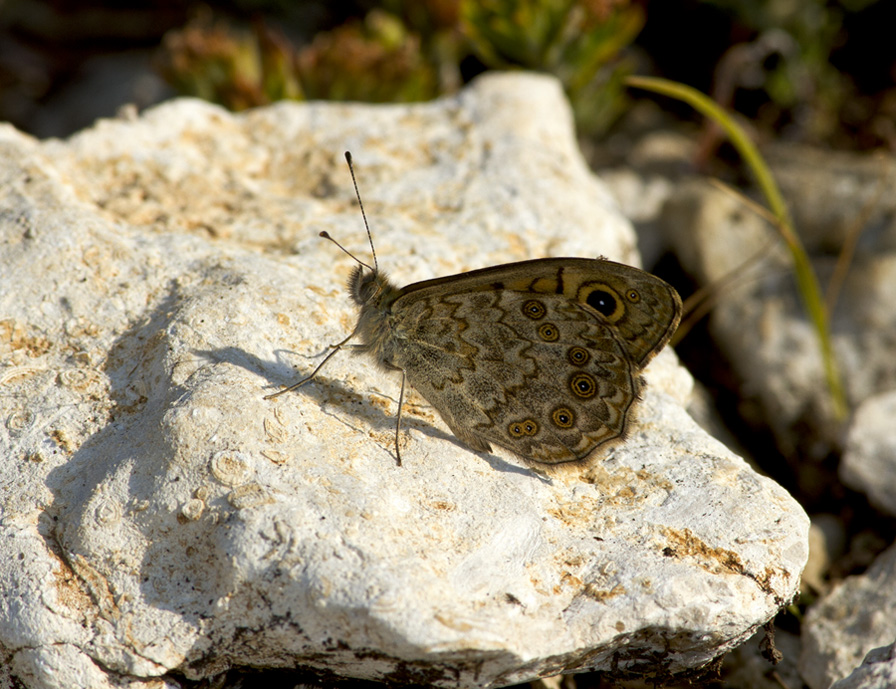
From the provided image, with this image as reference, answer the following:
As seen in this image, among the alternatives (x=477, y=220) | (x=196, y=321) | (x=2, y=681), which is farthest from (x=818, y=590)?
(x=2, y=681)

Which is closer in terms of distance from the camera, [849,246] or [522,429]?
[522,429]

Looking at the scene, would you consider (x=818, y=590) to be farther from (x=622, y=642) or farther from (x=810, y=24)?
(x=810, y=24)

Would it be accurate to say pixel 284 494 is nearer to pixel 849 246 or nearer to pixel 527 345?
pixel 527 345

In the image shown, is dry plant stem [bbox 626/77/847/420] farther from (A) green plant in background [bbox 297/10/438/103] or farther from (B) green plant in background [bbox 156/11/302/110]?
(B) green plant in background [bbox 156/11/302/110]

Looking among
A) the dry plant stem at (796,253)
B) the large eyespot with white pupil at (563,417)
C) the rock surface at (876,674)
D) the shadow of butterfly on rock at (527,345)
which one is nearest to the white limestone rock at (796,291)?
the dry plant stem at (796,253)

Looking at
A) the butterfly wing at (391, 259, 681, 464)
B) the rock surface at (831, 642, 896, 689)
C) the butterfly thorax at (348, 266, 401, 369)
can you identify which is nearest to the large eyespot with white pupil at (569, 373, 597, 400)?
the butterfly wing at (391, 259, 681, 464)

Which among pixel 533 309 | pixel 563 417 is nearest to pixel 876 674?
pixel 563 417
